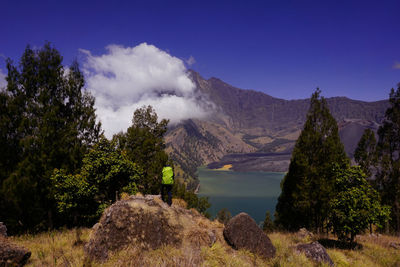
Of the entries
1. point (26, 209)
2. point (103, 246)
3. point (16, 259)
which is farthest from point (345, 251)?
point (26, 209)

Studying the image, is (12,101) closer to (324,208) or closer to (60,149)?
(60,149)

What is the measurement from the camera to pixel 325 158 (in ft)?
74.3

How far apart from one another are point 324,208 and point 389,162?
20400 millimetres

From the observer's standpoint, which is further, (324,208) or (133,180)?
(324,208)

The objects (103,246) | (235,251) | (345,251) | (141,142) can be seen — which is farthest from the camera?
(141,142)

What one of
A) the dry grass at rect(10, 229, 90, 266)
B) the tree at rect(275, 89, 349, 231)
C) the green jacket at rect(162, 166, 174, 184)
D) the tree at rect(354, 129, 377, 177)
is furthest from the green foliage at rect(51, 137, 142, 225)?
the tree at rect(354, 129, 377, 177)

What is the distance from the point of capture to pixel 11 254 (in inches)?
279

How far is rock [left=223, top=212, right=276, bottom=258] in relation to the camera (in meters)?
10.4

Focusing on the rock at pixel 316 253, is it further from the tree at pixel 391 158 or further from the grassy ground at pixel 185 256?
the tree at pixel 391 158

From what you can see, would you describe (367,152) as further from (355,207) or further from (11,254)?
(11,254)

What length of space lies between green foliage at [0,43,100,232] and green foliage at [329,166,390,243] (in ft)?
71.6

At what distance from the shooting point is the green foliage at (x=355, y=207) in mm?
13102

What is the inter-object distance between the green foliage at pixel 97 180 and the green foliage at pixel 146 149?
11.1m

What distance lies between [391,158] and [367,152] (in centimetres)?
430
